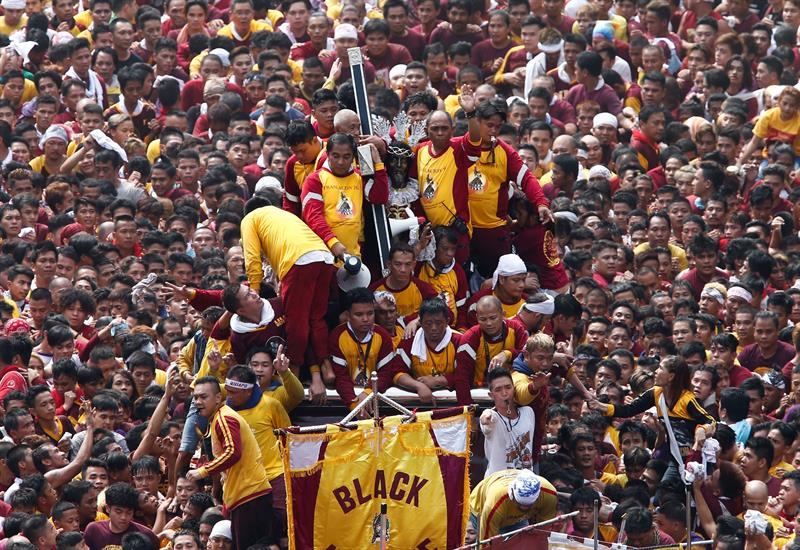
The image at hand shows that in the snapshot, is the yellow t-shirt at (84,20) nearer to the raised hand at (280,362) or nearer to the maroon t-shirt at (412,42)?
the maroon t-shirt at (412,42)

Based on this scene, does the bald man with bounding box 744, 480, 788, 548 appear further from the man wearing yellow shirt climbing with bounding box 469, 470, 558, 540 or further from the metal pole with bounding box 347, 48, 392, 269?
the metal pole with bounding box 347, 48, 392, 269

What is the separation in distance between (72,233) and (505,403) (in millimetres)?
6706

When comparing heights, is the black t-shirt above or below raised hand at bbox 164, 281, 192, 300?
below

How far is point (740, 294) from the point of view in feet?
64.7

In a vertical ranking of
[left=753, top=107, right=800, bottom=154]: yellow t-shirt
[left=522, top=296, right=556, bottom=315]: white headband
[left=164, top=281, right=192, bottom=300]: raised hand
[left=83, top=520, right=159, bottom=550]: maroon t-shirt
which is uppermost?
[left=164, top=281, right=192, bottom=300]: raised hand

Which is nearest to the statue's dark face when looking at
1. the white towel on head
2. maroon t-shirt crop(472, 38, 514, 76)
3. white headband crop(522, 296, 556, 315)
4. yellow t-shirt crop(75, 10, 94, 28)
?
the white towel on head

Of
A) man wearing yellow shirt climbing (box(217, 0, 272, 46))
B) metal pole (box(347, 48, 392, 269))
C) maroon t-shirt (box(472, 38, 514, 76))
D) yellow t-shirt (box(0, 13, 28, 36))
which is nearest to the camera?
metal pole (box(347, 48, 392, 269))

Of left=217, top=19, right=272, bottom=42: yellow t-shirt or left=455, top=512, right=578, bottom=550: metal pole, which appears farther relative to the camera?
left=217, top=19, right=272, bottom=42: yellow t-shirt

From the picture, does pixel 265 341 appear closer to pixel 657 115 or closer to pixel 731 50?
pixel 657 115

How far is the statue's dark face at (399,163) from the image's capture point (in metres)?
17.1

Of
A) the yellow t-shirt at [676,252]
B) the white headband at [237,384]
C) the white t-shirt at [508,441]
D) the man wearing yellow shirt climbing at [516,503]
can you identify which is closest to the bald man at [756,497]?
the white t-shirt at [508,441]

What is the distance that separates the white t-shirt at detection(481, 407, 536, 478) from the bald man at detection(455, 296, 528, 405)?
1.50 ft

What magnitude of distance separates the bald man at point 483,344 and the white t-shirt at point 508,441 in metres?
0.46

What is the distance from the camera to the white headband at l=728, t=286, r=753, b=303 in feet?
64.7
